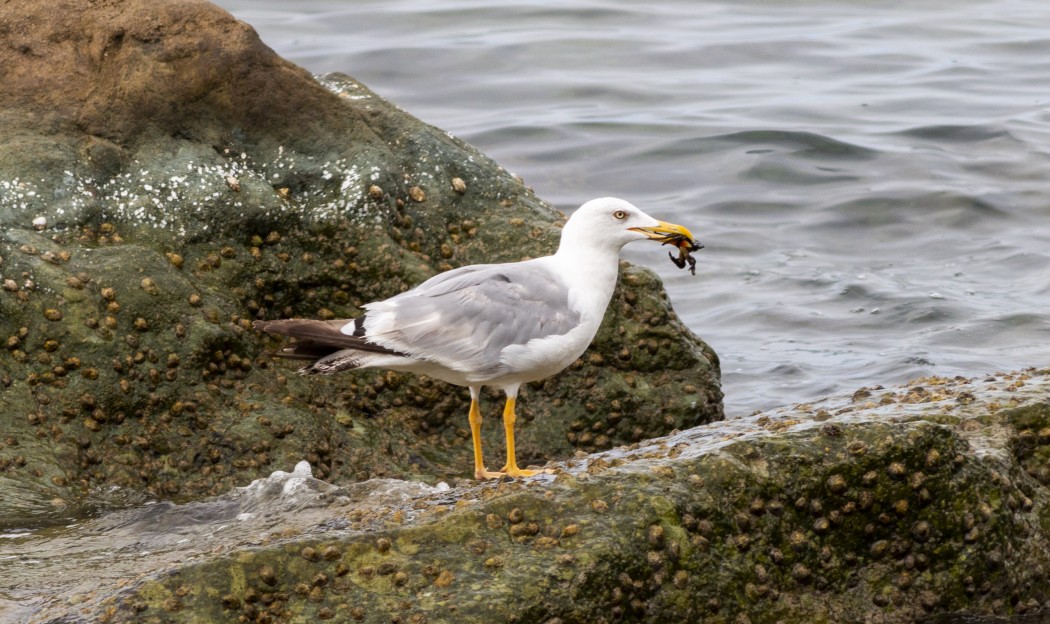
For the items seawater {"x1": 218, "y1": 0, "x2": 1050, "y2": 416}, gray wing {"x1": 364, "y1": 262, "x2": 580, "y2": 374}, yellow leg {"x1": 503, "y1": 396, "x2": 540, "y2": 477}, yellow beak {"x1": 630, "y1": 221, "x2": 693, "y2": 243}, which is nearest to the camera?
gray wing {"x1": 364, "y1": 262, "x2": 580, "y2": 374}

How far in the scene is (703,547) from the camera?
4.34 metres

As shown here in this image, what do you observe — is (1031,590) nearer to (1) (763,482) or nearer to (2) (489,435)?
(1) (763,482)

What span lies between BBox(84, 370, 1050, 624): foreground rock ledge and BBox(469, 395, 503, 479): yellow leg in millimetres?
1201

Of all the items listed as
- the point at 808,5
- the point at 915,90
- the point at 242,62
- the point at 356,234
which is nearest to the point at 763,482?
the point at 356,234

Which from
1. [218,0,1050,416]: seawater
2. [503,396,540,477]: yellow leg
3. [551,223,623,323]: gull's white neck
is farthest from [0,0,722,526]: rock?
[218,0,1050,416]: seawater

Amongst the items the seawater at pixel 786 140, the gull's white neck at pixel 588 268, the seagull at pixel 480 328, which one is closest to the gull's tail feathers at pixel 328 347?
the seagull at pixel 480 328

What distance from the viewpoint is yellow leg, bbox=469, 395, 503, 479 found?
20.0 ft

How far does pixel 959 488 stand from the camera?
457 cm

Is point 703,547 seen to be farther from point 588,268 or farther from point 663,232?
point 663,232

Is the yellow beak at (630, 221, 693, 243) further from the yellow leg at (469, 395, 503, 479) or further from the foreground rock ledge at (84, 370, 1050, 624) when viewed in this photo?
the foreground rock ledge at (84, 370, 1050, 624)

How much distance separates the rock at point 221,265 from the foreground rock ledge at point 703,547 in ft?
5.34

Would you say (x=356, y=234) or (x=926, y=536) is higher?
(x=356, y=234)

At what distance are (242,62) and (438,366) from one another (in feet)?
6.95

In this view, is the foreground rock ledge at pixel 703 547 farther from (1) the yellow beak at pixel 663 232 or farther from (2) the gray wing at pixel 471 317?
(1) the yellow beak at pixel 663 232
